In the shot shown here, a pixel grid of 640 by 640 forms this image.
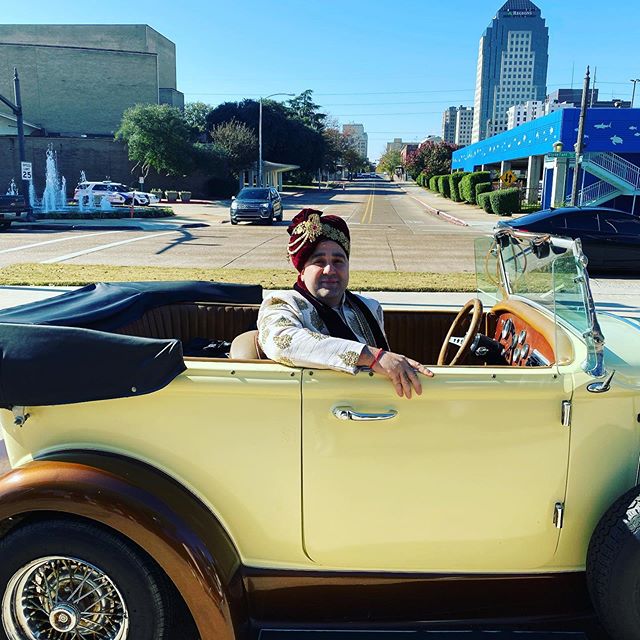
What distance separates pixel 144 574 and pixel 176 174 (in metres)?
47.2

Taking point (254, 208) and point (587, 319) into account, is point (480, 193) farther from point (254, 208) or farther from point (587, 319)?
point (587, 319)

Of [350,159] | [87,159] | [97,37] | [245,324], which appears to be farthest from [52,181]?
[350,159]

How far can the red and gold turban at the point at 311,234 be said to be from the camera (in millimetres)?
2605

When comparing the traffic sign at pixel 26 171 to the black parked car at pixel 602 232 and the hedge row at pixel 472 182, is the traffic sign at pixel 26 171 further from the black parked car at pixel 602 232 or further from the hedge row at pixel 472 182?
the hedge row at pixel 472 182

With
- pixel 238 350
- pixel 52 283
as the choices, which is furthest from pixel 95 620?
pixel 52 283

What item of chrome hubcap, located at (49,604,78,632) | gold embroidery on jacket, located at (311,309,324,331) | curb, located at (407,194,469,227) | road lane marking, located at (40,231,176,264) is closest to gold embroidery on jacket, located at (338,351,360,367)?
gold embroidery on jacket, located at (311,309,324,331)

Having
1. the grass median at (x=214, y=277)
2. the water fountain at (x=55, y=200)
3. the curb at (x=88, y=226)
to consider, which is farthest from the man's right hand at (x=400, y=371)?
the water fountain at (x=55, y=200)

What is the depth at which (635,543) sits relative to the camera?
206 centimetres

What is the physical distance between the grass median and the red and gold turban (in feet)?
24.7

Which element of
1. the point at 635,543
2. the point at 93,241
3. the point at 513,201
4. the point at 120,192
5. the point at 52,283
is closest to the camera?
the point at 635,543

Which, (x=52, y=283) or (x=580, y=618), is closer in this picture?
(x=580, y=618)

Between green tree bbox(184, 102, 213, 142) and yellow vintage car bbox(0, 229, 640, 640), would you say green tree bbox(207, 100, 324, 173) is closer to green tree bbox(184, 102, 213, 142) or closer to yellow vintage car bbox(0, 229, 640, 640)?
green tree bbox(184, 102, 213, 142)

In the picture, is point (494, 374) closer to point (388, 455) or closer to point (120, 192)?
point (388, 455)

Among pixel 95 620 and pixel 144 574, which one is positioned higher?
pixel 144 574
